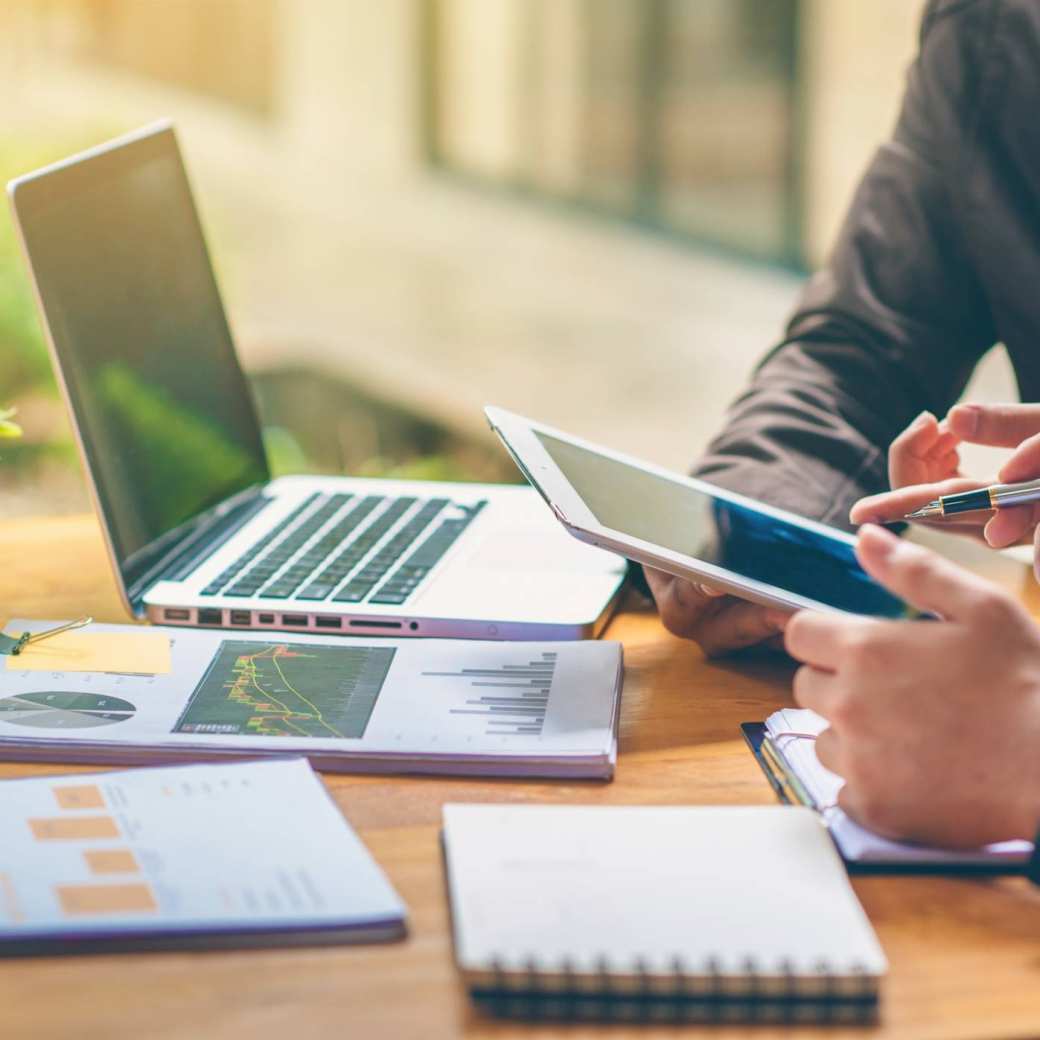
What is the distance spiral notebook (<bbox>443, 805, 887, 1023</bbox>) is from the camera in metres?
0.58

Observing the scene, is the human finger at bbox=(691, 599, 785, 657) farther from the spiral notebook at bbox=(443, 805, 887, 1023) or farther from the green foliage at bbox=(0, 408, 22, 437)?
the green foliage at bbox=(0, 408, 22, 437)

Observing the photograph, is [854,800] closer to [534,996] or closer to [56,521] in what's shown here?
[534,996]

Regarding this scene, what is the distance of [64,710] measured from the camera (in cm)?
83

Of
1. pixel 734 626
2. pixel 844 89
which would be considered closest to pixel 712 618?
pixel 734 626

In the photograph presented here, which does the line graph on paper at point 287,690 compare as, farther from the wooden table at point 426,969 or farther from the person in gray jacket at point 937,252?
the person in gray jacket at point 937,252

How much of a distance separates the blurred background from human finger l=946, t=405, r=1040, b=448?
223 centimetres

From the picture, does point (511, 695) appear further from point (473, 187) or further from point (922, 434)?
point (473, 187)

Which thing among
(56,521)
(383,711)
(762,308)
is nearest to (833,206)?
(762,308)

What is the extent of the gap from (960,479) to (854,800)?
1.27ft

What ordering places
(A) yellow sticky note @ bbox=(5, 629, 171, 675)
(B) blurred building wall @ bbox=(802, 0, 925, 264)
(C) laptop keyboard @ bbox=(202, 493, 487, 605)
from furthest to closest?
(B) blurred building wall @ bbox=(802, 0, 925, 264), (C) laptop keyboard @ bbox=(202, 493, 487, 605), (A) yellow sticky note @ bbox=(5, 629, 171, 675)

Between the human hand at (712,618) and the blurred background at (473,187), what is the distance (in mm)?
→ 2236

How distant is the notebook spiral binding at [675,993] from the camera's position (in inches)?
22.6

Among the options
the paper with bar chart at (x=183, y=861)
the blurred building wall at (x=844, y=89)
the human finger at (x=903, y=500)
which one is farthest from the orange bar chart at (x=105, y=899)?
the blurred building wall at (x=844, y=89)

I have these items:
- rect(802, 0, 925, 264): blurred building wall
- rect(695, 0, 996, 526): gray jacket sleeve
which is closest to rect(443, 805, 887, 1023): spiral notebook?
rect(695, 0, 996, 526): gray jacket sleeve
